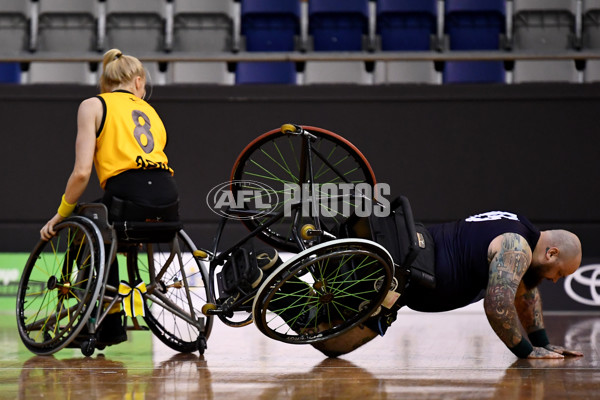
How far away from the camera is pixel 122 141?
9.44 feet

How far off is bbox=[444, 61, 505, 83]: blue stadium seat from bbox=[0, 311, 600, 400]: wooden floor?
302 cm

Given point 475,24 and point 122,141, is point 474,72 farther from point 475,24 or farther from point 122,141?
point 122,141

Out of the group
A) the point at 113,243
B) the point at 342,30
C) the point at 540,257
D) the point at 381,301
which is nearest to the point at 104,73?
the point at 113,243

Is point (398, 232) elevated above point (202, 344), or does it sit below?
above

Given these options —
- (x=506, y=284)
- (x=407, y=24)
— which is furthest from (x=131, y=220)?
(x=407, y=24)

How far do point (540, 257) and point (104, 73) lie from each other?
1.69 m

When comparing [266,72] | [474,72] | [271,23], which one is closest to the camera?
[474,72]

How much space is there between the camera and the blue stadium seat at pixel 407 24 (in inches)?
265

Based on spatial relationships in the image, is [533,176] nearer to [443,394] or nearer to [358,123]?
[358,123]

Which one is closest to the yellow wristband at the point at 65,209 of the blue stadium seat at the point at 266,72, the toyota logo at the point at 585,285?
the toyota logo at the point at 585,285

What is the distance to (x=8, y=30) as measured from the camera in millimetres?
6875

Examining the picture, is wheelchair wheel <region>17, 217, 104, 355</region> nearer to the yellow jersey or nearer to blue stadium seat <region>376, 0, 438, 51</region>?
the yellow jersey

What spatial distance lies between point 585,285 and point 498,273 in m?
2.56

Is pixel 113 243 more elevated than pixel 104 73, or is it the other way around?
pixel 104 73
